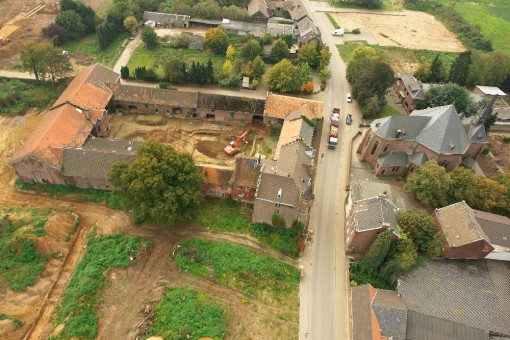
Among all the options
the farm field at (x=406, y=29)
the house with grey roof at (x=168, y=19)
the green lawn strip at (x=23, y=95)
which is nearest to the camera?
the green lawn strip at (x=23, y=95)

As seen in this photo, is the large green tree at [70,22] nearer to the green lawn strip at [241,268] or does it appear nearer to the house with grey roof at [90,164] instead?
the house with grey roof at [90,164]

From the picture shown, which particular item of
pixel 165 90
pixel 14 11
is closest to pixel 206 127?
pixel 165 90

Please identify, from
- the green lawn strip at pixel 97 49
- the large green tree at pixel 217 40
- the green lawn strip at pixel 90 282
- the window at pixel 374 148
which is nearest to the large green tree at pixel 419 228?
the window at pixel 374 148

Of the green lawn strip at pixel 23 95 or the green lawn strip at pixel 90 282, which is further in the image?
the green lawn strip at pixel 23 95

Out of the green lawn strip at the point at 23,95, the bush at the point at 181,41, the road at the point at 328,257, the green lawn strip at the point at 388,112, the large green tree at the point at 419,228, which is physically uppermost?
the bush at the point at 181,41

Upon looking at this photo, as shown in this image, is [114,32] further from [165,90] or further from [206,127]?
[206,127]

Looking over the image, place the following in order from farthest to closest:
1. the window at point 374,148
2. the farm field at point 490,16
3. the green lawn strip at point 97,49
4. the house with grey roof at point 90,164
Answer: the farm field at point 490,16
the green lawn strip at point 97,49
the window at point 374,148
the house with grey roof at point 90,164

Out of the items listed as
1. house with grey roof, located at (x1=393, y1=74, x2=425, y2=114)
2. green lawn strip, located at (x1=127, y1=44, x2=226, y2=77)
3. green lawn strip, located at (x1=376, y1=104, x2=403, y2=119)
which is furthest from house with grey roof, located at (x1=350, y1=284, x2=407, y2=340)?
green lawn strip, located at (x1=127, y1=44, x2=226, y2=77)
